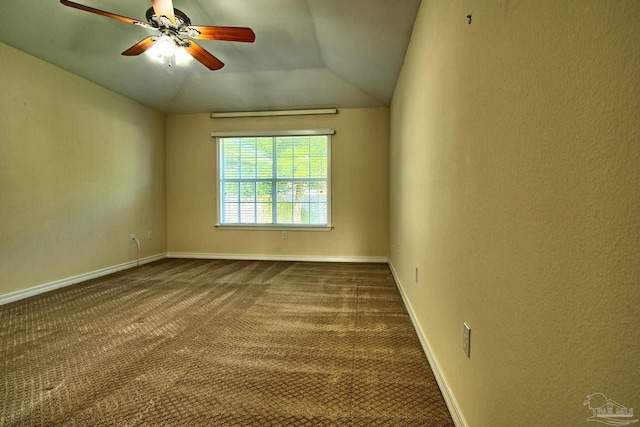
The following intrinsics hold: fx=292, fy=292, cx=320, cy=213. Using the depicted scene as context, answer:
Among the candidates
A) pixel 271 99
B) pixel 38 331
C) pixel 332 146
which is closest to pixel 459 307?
pixel 38 331

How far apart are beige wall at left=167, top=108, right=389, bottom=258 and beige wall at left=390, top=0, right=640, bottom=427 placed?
10.6ft

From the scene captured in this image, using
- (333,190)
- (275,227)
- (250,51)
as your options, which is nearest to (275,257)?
(275,227)

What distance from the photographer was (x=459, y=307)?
1.21 m

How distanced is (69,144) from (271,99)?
2.60 m

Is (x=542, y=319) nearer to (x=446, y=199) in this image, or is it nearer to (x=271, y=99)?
(x=446, y=199)

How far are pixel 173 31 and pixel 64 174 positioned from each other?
2.16m

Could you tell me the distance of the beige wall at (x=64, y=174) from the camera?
2777 mm

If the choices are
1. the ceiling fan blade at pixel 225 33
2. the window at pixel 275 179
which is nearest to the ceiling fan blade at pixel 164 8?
the ceiling fan blade at pixel 225 33

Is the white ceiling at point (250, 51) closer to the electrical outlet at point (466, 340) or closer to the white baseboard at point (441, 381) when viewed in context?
the electrical outlet at point (466, 340)

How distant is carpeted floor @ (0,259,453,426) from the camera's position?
1.30 metres

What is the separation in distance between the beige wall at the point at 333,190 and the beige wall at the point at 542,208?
3229 millimetres

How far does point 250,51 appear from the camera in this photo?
353cm

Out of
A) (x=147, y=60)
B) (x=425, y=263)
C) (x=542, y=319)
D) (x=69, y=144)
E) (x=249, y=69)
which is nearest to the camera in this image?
(x=542, y=319)

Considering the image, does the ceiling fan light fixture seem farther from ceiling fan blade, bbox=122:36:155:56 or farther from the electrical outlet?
the electrical outlet
